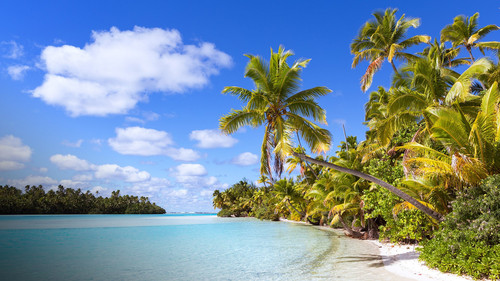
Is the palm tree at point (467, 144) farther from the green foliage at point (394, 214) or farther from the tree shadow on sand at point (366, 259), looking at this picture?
the tree shadow on sand at point (366, 259)

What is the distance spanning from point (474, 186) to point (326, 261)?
5.00 m

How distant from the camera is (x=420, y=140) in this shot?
38.9 feet

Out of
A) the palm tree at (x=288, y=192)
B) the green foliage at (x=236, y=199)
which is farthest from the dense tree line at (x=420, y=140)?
the green foliage at (x=236, y=199)

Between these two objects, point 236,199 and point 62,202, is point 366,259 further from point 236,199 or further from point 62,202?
point 62,202

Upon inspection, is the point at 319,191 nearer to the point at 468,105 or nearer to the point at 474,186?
the point at 468,105

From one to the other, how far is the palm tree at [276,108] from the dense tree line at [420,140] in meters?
0.04

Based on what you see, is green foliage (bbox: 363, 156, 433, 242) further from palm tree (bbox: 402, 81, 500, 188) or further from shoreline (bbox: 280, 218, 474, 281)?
palm tree (bbox: 402, 81, 500, 188)

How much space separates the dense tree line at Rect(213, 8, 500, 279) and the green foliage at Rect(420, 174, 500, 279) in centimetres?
2

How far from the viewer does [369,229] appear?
17.0 metres

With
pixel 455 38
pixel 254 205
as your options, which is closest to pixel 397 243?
pixel 455 38

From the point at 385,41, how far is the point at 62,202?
291 feet

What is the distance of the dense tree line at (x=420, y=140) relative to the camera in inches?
279

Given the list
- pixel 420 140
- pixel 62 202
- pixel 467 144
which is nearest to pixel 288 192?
pixel 420 140

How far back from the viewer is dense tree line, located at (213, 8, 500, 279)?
7.07m
